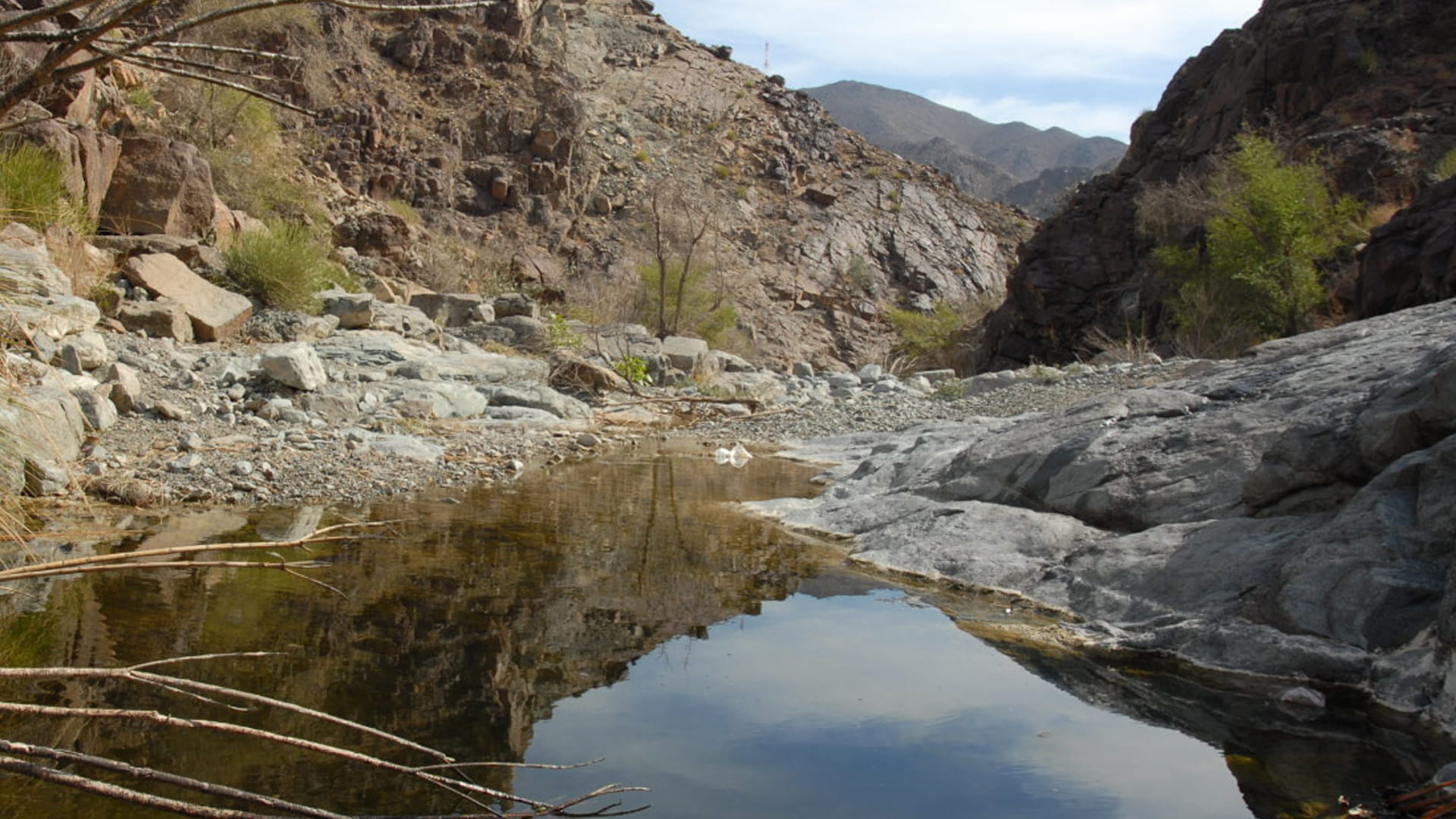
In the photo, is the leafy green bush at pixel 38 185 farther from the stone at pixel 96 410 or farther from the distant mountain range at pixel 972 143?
the distant mountain range at pixel 972 143

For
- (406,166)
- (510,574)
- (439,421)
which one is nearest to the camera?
(510,574)

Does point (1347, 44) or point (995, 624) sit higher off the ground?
point (1347, 44)

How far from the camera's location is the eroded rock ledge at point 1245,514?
3293 millimetres

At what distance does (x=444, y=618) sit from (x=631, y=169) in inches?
1294

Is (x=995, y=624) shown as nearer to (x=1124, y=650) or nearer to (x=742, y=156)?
(x=1124, y=650)

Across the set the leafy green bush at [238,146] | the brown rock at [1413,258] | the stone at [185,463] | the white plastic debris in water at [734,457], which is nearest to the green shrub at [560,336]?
the leafy green bush at [238,146]

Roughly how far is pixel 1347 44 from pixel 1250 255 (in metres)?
8.42

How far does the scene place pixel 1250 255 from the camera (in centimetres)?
1727

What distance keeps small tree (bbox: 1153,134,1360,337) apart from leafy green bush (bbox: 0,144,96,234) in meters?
16.5

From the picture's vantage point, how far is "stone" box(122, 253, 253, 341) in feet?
30.5

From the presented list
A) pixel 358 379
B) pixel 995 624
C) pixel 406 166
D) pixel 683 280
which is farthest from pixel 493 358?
pixel 406 166

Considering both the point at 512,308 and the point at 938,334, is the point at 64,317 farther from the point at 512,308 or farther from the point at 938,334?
the point at 938,334

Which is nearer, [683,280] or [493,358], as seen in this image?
[493,358]

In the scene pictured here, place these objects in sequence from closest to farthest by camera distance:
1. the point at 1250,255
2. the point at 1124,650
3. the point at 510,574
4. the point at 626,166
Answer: the point at 1124,650 → the point at 510,574 → the point at 1250,255 → the point at 626,166
